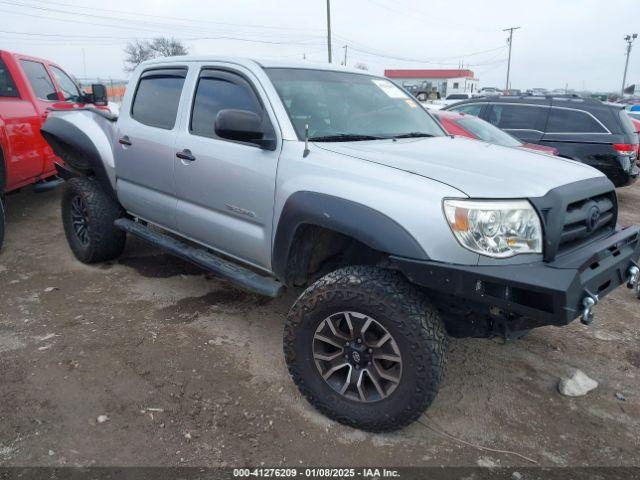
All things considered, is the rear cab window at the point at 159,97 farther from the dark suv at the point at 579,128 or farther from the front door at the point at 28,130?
the dark suv at the point at 579,128

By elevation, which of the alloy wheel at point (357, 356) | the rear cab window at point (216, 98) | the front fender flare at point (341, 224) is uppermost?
the rear cab window at point (216, 98)

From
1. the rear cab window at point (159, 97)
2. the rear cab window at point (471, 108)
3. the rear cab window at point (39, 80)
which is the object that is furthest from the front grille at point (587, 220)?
the rear cab window at point (471, 108)

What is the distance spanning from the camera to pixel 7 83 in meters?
5.94

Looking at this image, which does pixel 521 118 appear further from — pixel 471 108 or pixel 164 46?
pixel 164 46

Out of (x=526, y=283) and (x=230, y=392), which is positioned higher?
(x=526, y=283)

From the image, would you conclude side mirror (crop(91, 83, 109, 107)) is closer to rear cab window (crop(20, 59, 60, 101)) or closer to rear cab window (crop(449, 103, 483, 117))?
rear cab window (crop(20, 59, 60, 101))

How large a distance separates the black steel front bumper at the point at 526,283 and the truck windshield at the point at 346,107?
46.6 inches

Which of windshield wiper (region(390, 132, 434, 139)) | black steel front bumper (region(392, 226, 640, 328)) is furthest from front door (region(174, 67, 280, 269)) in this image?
black steel front bumper (region(392, 226, 640, 328))

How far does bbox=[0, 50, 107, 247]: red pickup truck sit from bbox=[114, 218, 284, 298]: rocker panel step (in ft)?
5.73

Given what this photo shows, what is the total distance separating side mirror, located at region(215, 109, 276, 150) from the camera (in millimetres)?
2807

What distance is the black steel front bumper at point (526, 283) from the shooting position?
209cm

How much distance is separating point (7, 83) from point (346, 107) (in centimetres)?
474

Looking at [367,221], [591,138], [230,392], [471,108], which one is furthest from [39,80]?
[591,138]

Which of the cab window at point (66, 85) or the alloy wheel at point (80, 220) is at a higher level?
the cab window at point (66, 85)
